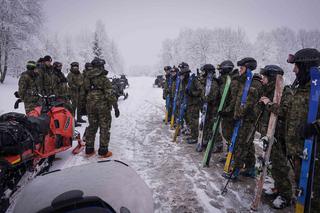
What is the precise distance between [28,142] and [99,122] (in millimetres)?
2019

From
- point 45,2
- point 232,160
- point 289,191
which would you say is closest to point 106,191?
point 289,191

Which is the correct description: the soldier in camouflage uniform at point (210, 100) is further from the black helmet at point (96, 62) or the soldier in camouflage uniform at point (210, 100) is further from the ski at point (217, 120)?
the black helmet at point (96, 62)

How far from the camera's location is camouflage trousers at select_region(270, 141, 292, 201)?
334 cm

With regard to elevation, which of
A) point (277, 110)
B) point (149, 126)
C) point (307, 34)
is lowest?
point (149, 126)

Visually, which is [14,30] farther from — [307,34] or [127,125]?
[307,34]

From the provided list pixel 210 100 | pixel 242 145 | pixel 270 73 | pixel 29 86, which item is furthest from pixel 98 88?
pixel 270 73

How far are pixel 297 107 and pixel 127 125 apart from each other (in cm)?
655

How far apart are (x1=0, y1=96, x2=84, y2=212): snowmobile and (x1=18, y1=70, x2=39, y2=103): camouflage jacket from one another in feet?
4.77

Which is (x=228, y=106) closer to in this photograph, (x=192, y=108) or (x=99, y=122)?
(x=192, y=108)

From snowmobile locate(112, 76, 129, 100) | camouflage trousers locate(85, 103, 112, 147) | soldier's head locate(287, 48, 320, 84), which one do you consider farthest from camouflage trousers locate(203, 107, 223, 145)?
snowmobile locate(112, 76, 129, 100)

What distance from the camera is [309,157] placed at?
2510mm

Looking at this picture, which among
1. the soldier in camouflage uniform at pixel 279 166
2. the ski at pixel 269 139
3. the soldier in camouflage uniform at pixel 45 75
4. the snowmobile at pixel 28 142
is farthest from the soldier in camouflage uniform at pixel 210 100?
the soldier in camouflage uniform at pixel 45 75

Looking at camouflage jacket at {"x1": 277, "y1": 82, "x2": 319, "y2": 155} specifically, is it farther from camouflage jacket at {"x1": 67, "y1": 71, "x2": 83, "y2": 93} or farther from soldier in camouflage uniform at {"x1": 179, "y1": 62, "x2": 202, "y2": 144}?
camouflage jacket at {"x1": 67, "y1": 71, "x2": 83, "y2": 93}

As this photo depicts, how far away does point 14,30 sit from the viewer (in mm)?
18031
